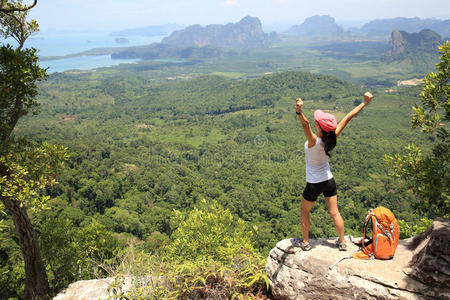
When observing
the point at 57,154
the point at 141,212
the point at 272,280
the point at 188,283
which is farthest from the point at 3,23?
the point at 141,212

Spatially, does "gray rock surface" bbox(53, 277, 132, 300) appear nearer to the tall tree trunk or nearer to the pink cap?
the tall tree trunk

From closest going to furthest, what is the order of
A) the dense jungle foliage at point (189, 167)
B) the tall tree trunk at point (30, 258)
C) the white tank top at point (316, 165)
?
1. the white tank top at point (316, 165)
2. the tall tree trunk at point (30, 258)
3. the dense jungle foliage at point (189, 167)

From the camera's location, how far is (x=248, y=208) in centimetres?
5200

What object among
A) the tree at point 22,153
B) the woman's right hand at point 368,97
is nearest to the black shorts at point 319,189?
the woman's right hand at point 368,97

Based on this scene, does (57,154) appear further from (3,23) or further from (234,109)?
(234,109)

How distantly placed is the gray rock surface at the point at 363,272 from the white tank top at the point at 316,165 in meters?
1.58

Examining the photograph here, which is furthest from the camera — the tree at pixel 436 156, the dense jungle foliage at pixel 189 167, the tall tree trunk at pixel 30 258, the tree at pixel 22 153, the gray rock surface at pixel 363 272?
the dense jungle foliage at pixel 189 167

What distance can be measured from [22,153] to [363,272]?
331 inches

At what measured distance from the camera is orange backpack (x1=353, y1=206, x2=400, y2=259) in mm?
4797

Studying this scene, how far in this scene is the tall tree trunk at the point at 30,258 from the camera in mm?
7494

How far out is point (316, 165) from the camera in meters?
5.13

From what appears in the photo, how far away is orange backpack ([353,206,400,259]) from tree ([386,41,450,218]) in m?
1.69

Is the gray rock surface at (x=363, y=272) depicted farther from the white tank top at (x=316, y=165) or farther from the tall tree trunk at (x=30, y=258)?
the tall tree trunk at (x=30, y=258)

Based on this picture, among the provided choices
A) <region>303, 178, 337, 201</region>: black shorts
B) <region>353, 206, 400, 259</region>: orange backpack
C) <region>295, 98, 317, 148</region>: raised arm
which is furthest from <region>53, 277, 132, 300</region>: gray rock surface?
<region>353, 206, 400, 259</region>: orange backpack
